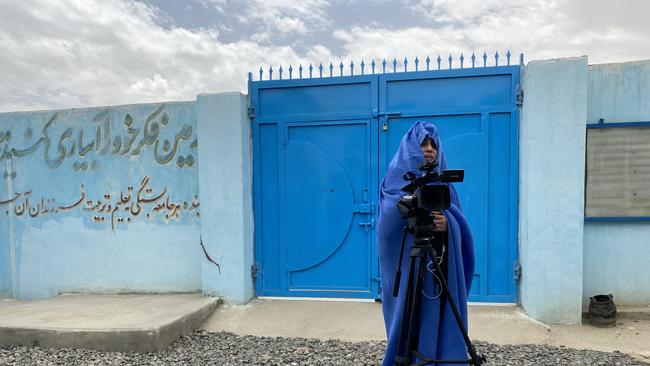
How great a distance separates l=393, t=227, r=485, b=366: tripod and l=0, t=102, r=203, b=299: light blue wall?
2711 mm

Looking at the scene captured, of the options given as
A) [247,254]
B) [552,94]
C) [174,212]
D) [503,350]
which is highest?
[552,94]

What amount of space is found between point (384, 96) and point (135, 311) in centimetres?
298

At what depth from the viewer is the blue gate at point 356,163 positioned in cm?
342

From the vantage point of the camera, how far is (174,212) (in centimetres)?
399

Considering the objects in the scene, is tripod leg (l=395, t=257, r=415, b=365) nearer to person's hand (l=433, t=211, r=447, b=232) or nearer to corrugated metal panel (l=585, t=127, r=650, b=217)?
person's hand (l=433, t=211, r=447, b=232)

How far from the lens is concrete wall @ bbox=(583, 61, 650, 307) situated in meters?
3.29

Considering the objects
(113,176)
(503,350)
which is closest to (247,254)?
(113,176)

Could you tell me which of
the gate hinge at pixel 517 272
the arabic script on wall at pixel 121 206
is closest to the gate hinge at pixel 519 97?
the gate hinge at pixel 517 272

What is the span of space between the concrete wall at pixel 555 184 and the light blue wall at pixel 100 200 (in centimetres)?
313

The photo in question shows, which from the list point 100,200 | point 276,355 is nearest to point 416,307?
point 276,355

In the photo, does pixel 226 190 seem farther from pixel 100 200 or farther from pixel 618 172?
pixel 618 172

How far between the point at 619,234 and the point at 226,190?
11.6ft

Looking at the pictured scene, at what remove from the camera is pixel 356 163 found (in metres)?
3.62

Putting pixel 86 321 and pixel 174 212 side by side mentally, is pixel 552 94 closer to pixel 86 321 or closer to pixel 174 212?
pixel 174 212
